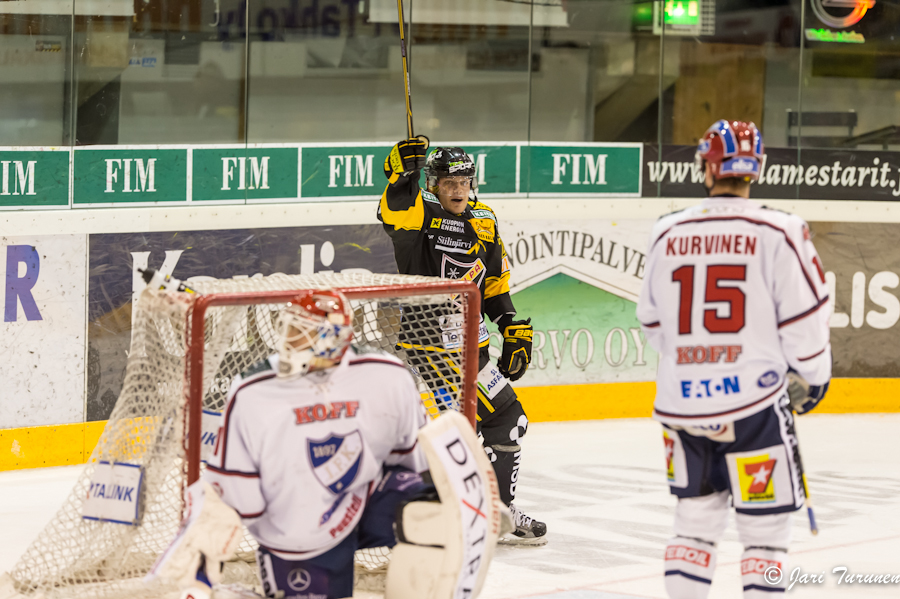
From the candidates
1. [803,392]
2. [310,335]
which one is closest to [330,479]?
[310,335]

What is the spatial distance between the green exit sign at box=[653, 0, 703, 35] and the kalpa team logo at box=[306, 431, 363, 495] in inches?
207

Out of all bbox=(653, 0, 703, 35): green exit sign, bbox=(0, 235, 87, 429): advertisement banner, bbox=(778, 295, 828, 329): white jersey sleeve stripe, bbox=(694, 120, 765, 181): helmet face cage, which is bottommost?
bbox=(0, 235, 87, 429): advertisement banner

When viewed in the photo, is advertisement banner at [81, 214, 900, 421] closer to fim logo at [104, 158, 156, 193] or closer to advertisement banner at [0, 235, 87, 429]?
advertisement banner at [0, 235, 87, 429]

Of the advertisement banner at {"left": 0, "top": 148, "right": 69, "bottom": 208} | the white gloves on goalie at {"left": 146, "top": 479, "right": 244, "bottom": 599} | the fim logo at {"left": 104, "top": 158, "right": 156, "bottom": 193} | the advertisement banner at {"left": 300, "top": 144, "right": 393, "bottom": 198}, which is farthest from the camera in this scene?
the advertisement banner at {"left": 300, "top": 144, "right": 393, "bottom": 198}

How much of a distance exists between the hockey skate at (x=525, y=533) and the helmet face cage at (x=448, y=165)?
1.16 m

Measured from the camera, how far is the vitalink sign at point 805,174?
682 cm

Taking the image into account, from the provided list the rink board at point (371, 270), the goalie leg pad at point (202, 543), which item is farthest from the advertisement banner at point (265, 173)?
the goalie leg pad at point (202, 543)

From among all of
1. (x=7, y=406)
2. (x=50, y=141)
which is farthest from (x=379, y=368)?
(x=50, y=141)

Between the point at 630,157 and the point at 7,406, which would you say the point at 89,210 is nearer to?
the point at 7,406

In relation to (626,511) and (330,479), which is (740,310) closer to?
(330,479)

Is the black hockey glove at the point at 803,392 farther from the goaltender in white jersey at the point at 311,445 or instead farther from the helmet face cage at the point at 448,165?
the helmet face cage at the point at 448,165

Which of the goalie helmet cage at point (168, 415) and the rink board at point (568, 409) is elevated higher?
the goalie helmet cage at point (168, 415)

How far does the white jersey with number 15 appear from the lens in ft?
8.84

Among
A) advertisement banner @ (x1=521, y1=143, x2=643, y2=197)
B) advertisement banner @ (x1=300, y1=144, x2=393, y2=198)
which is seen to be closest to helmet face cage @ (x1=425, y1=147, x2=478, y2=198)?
advertisement banner @ (x1=300, y1=144, x2=393, y2=198)
